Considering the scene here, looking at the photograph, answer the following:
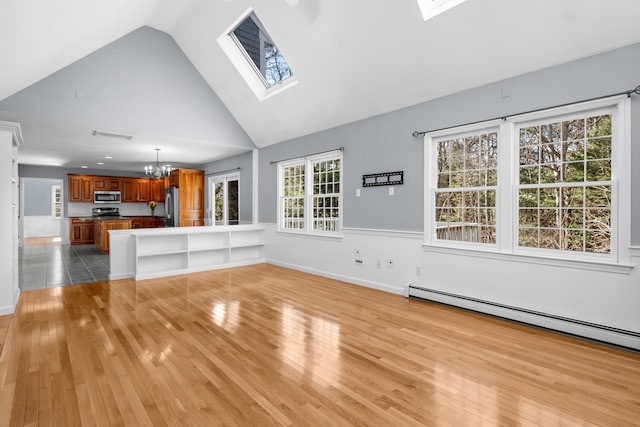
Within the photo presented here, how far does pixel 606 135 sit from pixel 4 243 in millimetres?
6411

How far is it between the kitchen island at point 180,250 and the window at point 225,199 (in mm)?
1399

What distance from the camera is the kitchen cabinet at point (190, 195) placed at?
918 cm

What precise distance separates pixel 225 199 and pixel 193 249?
9.65 feet

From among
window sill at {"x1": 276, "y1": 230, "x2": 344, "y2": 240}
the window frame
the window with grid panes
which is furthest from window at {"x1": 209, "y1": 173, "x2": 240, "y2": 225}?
window sill at {"x1": 276, "y1": 230, "x2": 344, "y2": 240}

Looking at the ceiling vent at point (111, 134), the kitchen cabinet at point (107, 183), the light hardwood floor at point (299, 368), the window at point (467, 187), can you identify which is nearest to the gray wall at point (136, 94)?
the ceiling vent at point (111, 134)

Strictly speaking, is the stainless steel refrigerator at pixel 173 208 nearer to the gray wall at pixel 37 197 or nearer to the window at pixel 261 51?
the window at pixel 261 51

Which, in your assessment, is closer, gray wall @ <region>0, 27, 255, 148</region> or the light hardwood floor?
the light hardwood floor

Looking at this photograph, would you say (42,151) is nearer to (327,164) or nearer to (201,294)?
(201,294)

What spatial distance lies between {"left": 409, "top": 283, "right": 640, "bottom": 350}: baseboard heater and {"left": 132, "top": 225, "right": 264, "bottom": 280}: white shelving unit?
3.92 metres

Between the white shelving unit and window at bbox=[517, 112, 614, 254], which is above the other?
window at bbox=[517, 112, 614, 254]

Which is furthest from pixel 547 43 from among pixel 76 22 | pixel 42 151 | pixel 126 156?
pixel 42 151

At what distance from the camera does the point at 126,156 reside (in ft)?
27.2

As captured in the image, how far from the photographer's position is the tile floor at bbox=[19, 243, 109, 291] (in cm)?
528

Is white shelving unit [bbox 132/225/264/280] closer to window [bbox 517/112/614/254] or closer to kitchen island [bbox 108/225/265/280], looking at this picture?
kitchen island [bbox 108/225/265/280]
